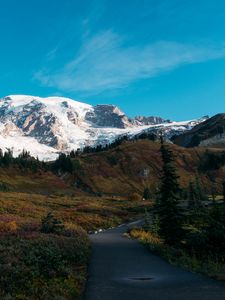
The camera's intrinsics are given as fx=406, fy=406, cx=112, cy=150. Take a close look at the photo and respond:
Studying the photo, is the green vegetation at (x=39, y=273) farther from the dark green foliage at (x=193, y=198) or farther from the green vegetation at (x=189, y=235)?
the dark green foliage at (x=193, y=198)

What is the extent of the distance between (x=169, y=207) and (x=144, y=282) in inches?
728

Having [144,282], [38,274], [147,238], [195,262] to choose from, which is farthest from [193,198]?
[38,274]

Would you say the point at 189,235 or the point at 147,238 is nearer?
the point at 189,235

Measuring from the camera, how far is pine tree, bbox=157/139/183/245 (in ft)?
111

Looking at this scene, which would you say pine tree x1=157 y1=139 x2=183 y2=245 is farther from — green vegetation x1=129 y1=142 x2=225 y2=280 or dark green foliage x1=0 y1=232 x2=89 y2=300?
dark green foliage x1=0 y1=232 x2=89 y2=300

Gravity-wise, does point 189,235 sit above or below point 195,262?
above

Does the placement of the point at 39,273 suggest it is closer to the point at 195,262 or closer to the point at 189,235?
the point at 195,262

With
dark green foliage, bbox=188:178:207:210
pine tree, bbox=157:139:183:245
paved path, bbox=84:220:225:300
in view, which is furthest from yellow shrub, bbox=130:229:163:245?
paved path, bbox=84:220:225:300

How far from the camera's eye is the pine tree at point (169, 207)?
33.9 meters

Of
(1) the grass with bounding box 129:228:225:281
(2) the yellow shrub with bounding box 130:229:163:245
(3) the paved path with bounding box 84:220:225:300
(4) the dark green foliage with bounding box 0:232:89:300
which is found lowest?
(2) the yellow shrub with bounding box 130:229:163:245

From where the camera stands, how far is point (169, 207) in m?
35.0

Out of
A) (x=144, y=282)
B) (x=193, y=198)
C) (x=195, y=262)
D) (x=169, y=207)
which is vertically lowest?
(x=195, y=262)

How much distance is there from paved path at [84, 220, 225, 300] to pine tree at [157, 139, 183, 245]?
28.8 ft

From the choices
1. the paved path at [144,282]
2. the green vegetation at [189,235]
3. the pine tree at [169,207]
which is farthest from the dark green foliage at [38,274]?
the pine tree at [169,207]
